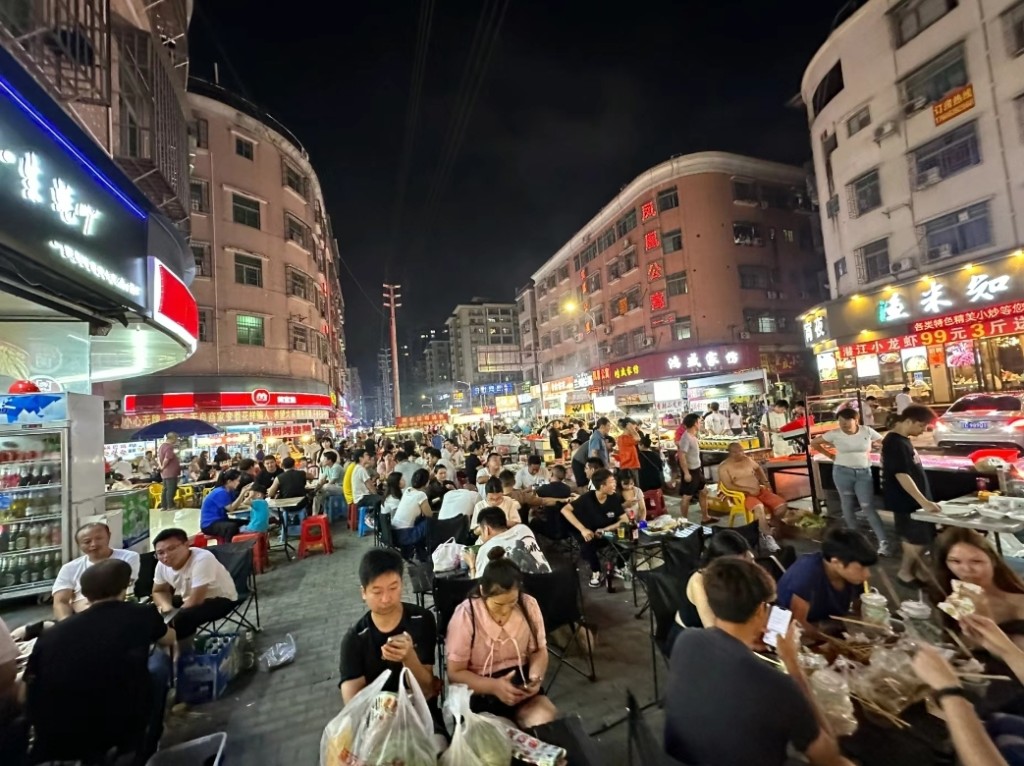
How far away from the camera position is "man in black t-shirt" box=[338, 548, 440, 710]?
264 centimetres

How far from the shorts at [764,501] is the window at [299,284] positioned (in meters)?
25.1

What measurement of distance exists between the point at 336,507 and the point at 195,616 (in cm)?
763

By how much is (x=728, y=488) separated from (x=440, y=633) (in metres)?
5.10

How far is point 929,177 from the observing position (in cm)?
1586

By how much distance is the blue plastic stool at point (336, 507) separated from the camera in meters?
11.6

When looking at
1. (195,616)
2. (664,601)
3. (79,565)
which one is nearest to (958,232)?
(664,601)

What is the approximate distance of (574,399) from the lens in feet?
136

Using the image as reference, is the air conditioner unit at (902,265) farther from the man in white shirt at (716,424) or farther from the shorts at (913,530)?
the shorts at (913,530)

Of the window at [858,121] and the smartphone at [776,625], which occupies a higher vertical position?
the window at [858,121]

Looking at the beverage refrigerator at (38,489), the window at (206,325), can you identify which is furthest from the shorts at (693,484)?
the window at (206,325)

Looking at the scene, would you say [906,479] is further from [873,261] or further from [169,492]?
[873,261]

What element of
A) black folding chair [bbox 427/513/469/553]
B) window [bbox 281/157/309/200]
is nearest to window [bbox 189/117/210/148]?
window [bbox 281/157/309/200]

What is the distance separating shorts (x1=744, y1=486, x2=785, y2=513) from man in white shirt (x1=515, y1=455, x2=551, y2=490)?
332 cm

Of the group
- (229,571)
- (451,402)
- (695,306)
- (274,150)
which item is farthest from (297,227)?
(451,402)
